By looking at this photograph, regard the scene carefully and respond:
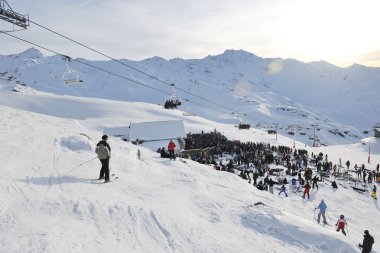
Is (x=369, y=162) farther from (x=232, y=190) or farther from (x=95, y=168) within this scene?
(x=95, y=168)

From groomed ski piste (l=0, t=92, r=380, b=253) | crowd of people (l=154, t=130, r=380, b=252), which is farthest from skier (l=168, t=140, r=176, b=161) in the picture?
crowd of people (l=154, t=130, r=380, b=252)

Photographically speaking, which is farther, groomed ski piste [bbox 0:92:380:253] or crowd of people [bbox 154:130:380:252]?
crowd of people [bbox 154:130:380:252]

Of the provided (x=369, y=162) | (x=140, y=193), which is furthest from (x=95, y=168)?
(x=369, y=162)

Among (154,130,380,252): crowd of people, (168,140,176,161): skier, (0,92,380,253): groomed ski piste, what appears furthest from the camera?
(154,130,380,252): crowd of people

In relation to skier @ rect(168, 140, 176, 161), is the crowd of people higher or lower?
lower

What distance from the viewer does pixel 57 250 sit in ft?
23.1

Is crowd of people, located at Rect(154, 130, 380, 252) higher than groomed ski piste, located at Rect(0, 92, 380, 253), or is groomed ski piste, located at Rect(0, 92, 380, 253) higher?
groomed ski piste, located at Rect(0, 92, 380, 253)

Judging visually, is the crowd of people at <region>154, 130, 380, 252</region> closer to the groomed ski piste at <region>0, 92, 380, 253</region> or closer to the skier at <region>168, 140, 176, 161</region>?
the skier at <region>168, 140, 176, 161</region>

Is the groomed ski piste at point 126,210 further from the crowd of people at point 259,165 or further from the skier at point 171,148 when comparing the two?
the crowd of people at point 259,165

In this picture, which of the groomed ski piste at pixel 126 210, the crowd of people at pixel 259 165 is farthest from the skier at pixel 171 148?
the crowd of people at pixel 259 165

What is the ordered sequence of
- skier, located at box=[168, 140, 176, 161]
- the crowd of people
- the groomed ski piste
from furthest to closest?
the crowd of people, skier, located at box=[168, 140, 176, 161], the groomed ski piste

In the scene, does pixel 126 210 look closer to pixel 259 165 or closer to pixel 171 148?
pixel 171 148

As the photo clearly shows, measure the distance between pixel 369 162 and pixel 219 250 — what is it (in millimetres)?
50334

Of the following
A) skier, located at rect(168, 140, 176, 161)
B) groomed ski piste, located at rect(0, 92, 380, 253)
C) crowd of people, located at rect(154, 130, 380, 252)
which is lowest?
crowd of people, located at rect(154, 130, 380, 252)
